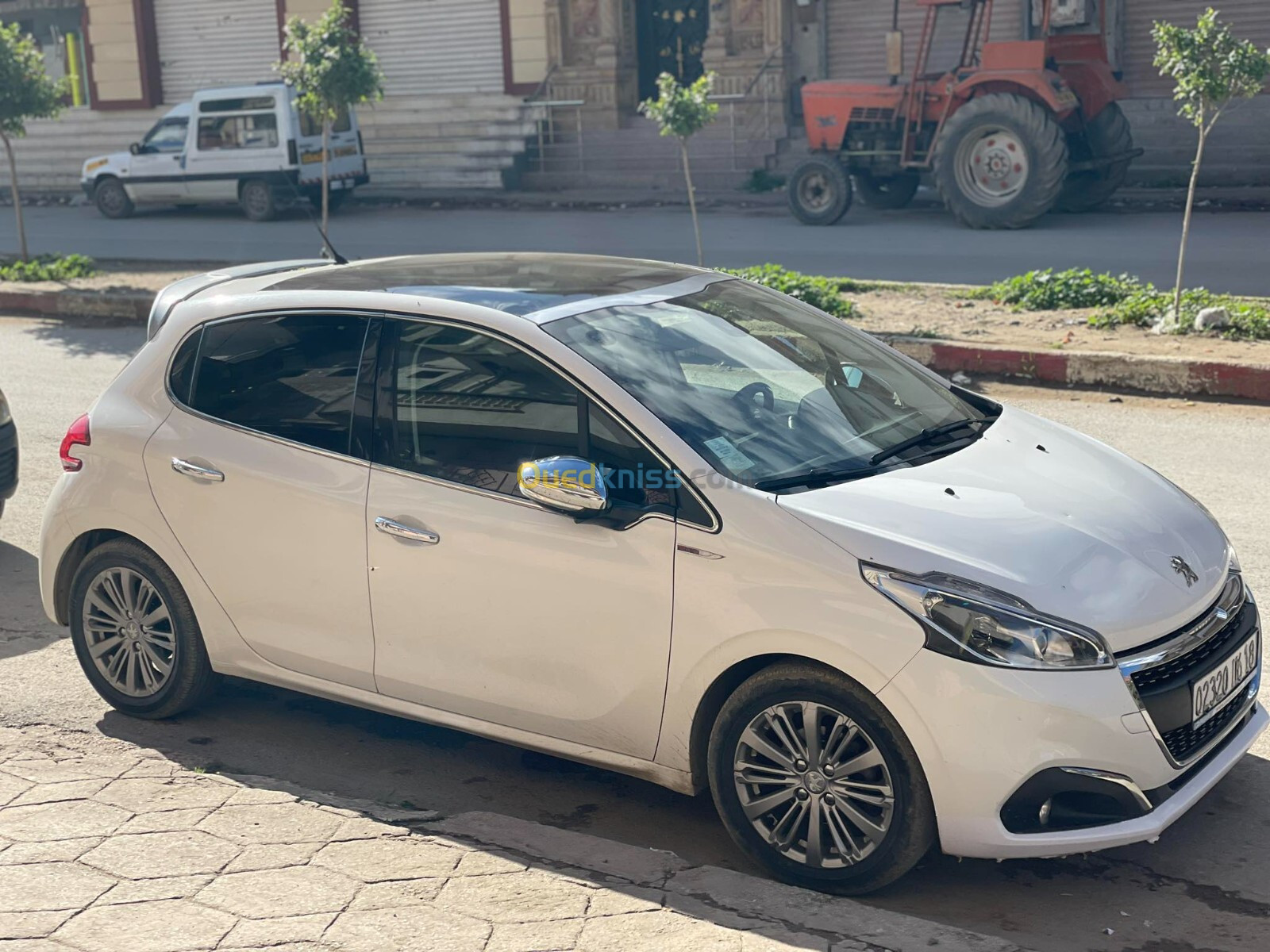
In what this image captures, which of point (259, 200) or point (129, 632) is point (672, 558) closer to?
point (129, 632)

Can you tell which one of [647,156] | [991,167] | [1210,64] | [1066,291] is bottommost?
[1066,291]

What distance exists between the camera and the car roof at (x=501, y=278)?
4.58m

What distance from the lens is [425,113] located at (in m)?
27.8

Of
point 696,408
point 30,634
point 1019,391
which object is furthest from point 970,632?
point 1019,391

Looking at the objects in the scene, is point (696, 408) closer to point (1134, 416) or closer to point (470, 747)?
point (470, 747)

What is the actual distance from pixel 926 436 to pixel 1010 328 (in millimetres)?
7507

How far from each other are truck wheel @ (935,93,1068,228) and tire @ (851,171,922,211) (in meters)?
2.05

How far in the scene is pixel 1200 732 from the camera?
151 inches

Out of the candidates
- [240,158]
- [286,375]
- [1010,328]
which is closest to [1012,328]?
[1010,328]

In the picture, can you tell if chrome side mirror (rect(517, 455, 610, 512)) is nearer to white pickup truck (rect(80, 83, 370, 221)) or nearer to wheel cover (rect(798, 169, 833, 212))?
wheel cover (rect(798, 169, 833, 212))

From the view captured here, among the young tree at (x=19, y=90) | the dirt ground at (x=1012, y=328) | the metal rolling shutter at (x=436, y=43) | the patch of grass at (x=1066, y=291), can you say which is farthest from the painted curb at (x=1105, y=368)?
the metal rolling shutter at (x=436, y=43)

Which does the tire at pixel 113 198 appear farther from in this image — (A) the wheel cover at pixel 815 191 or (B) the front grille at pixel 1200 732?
(B) the front grille at pixel 1200 732

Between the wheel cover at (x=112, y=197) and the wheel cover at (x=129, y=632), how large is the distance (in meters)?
21.8

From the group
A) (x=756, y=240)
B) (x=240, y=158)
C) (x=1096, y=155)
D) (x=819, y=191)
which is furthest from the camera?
(x=240, y=158)
